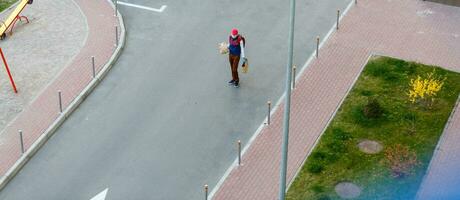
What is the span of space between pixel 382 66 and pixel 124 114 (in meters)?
8.22

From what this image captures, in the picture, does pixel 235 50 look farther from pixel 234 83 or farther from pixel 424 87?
pixel 424 87

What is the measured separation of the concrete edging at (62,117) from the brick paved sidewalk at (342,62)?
5307mm

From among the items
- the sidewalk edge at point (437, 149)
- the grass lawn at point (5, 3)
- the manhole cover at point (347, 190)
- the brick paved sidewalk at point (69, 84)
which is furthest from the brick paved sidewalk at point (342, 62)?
the grass lawn at point (5, 3)

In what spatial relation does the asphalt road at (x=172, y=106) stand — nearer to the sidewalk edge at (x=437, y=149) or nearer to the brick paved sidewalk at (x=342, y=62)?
the brick paved sidewalk at (x=342, y=62)

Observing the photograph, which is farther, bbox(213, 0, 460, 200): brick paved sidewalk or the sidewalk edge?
bbox(213, 0, 460, 200): brick paved sidewalk

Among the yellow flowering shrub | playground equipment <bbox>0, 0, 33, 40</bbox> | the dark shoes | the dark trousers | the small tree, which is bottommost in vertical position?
the small tree

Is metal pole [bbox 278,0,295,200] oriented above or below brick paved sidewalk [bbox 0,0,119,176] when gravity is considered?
below

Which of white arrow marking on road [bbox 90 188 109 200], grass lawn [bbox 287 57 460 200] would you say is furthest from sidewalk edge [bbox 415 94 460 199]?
white arrow marking on road [bbox 90 188 109 200]

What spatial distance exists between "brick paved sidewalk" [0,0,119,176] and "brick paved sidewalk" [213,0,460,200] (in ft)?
18.9

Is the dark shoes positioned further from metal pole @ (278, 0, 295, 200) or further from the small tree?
metal pole @ (278, 0, 295, 200)

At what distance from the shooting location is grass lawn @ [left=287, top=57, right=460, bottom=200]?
2455cm

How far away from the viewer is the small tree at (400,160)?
81.7ft

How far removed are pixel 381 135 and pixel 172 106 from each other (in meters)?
6.15

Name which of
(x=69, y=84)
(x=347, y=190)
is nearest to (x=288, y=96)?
(x=347, y=190)
